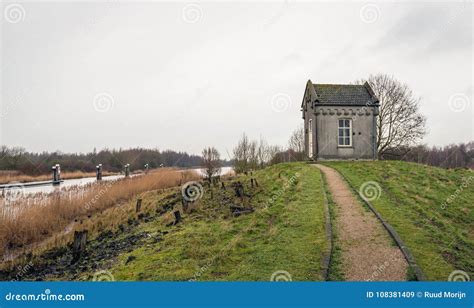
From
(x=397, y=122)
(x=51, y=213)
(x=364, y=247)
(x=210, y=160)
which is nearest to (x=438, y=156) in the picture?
(x=397, y=122)

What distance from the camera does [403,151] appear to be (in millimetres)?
32312

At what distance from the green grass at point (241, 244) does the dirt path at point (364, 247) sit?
0.60 metres

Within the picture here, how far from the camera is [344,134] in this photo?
21.4 meters

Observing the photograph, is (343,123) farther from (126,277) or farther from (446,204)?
(126,277)

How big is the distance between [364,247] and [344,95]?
51.5ft

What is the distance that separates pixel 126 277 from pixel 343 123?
17532mm

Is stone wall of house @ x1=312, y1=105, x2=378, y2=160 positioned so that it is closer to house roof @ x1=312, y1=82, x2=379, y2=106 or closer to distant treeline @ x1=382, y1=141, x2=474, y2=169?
house roof @ x1=312, y1=82, x2=379, y2=106

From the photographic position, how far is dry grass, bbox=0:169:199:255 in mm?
12062

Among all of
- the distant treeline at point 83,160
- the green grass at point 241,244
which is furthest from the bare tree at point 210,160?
the green grass at point 241,244

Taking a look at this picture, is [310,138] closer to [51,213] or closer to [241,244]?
[241,244]

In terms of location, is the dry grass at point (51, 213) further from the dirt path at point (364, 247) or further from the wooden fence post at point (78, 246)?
the dirt path at point (364, 247)

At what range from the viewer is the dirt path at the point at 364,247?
6.98 m

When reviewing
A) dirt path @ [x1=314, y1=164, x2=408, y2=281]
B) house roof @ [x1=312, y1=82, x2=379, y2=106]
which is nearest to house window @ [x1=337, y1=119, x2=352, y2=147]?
house roof @ [x1=312, y1=82, x2=379, y2=106]

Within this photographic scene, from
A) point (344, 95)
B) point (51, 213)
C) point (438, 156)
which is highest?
point (344, 95)
